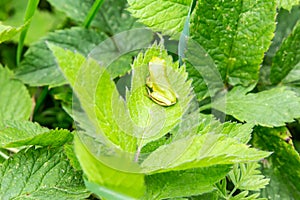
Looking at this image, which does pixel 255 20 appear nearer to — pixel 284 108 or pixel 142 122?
pixel 284 108

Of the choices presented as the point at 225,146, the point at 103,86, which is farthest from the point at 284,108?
the point at 103,86

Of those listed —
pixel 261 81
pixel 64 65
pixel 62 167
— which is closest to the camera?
pixel 64 65

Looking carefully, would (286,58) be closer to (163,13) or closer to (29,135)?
(163,13)

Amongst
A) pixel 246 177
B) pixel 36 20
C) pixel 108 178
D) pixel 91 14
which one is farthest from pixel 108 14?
pixel 108 178

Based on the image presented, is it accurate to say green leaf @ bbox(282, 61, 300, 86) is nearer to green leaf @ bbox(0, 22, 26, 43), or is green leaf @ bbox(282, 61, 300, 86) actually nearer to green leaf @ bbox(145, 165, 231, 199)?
green leaf @ bbox(145, 165, 231, 199)

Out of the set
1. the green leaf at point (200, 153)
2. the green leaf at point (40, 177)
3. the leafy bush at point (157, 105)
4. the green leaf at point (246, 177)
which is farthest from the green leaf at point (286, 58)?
the green leaf at point (40, 177)

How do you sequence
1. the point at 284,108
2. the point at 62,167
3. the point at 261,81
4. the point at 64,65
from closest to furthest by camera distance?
1. the point at 64,65
2. the point at 62,167
3. the point at 284,108
4. the point at 261,81

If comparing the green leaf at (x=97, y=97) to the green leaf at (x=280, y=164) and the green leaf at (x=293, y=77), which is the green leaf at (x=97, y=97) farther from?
the green leaf at (x=293, y=77)
